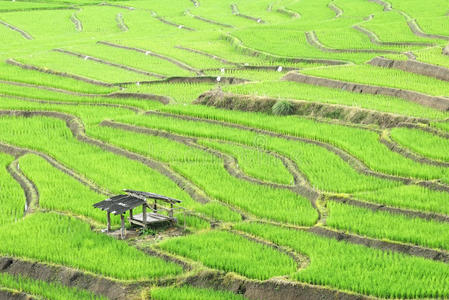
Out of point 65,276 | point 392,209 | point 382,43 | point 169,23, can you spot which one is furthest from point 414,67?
point 169,23

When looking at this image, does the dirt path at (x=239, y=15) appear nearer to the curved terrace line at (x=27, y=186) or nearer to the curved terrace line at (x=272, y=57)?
the curved terrace line at (x=272, y=57)

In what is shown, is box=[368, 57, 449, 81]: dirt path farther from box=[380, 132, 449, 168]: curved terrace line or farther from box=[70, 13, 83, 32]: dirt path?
box=[70, 13, 83, 32]: dirt path

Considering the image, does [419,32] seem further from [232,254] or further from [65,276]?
[65,276]

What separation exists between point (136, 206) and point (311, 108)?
662 cm

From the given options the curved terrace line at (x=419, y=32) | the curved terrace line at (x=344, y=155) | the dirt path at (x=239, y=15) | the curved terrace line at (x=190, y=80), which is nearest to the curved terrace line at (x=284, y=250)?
the curved terrace line at (x=344, y=155)

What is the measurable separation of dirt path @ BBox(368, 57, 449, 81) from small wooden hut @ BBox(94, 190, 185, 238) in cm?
902

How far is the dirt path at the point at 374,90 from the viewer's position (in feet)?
54.7

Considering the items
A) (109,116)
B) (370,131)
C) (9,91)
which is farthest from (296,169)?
(9,91)

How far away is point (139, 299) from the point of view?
377 inches

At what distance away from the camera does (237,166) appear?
14.3m

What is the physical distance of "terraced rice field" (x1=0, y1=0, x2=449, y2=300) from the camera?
33.0 feet

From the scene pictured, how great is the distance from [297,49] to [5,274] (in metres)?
16.6

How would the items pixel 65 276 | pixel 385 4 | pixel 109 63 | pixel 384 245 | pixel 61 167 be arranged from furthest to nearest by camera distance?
pixel 385 4 < pixel 109 63 < pixel 61 167 < pixel 384 245 < pixel 65 276

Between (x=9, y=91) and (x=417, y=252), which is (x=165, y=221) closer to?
(x=417, y=252)
